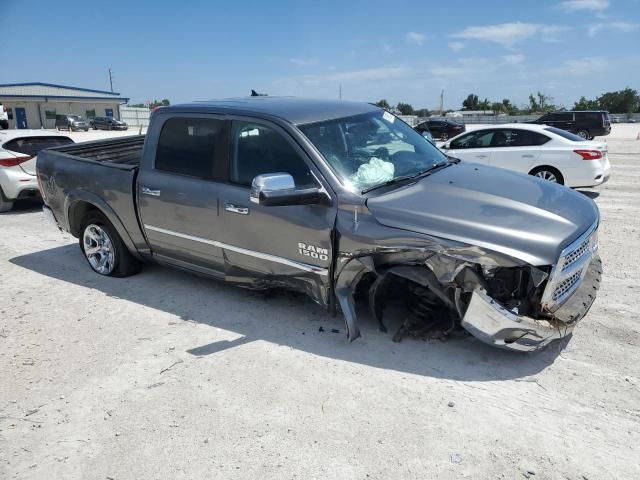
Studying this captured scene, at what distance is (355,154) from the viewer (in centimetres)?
409

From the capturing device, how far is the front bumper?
3.22 m

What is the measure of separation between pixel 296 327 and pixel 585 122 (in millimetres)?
26016

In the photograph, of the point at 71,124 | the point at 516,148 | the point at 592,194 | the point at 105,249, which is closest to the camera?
the point at 105,249

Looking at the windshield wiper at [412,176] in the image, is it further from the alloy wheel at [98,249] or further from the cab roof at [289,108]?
the alloy wheel at [98,249]

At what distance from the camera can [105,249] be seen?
5.54 meters

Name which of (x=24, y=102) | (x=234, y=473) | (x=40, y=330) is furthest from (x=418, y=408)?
(x=24, y=102)

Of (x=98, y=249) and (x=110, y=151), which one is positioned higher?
(x=110, y=151)

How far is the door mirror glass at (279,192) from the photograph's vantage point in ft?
11.3

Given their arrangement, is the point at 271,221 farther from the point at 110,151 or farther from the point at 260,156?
the point at 110,151

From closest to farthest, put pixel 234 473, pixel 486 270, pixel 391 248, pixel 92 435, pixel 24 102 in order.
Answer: pixel 234 473 < pixel 92 435 < pixel 486 270 < pixel 391 248 < pixel 24 102

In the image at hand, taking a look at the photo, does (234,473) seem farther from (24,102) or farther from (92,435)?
(24,102)

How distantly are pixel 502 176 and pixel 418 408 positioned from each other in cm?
222

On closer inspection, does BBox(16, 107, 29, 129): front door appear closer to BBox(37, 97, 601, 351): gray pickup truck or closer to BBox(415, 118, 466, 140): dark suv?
BBox(415, 118, 466, 140): dark suv

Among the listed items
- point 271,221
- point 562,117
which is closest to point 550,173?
point 271,221
